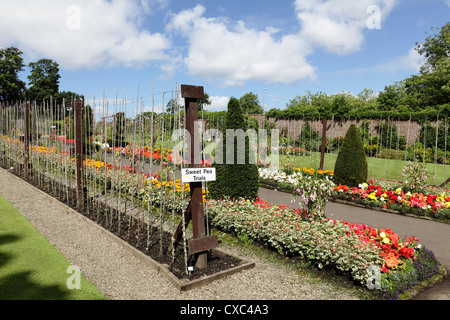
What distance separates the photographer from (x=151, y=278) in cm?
370

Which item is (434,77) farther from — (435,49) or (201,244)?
(201,244)

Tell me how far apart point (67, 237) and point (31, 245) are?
1.72 ft

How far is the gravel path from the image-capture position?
3.38 metres

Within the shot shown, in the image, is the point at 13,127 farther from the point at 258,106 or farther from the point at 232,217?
the point at 258,106

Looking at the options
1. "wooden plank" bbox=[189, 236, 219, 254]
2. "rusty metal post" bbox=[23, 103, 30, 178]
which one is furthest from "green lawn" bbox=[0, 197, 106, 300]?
"rusty metal post" bbox=[23, 103, 30, 178]

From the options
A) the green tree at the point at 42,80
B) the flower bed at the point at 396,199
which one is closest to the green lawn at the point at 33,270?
the flower bed at the point at 396,199

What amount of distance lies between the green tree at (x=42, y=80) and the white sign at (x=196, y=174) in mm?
55330

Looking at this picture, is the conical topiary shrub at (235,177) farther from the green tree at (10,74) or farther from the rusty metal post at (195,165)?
the green tree at (10,74)

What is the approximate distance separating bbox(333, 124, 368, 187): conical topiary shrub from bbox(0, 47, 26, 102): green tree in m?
49.2

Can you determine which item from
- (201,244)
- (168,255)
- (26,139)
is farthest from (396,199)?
(26,139)

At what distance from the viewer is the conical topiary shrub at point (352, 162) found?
8930 mm

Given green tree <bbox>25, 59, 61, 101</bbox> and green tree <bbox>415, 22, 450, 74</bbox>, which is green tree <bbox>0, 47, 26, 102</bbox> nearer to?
green tree <bbox>25, 59, 61, 101</bbox>

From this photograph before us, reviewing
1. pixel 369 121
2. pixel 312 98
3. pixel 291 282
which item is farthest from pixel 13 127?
pixel 312 98

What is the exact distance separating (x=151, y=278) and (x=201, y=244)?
2.35 ft
